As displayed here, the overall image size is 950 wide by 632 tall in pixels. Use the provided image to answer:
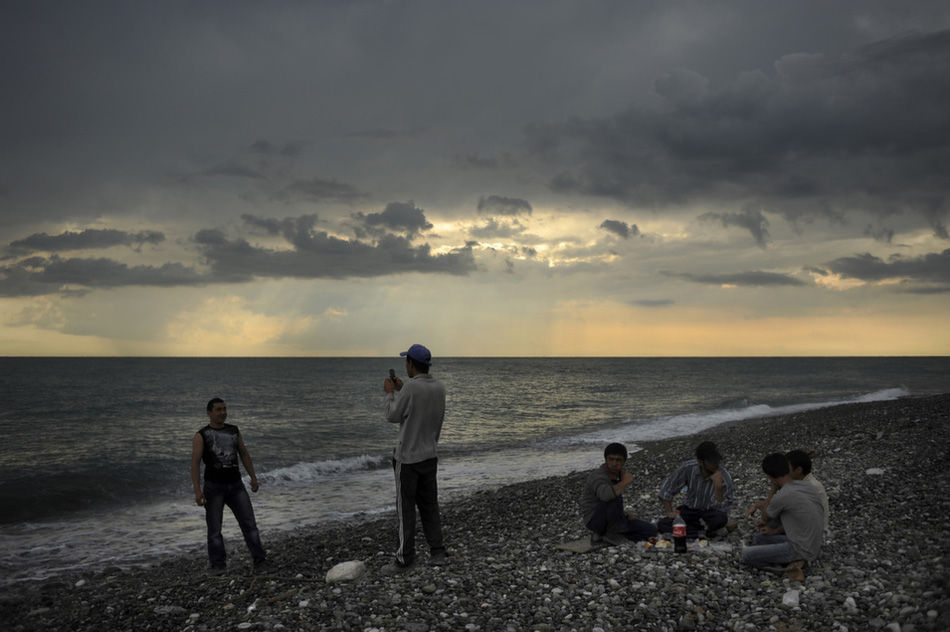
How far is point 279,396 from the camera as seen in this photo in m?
62.3

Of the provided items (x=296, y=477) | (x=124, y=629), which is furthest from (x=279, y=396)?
(x=124, y=629)

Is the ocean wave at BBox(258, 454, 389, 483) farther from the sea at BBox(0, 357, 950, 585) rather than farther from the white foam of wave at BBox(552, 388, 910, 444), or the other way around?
the white foam of wave at BBox(552, 388, 910, 444)

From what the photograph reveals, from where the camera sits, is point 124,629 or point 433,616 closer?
point 433,616

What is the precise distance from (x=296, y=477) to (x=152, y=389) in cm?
6100

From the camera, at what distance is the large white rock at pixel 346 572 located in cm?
842

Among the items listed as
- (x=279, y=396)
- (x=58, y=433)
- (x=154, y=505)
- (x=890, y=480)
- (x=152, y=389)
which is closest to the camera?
(x=890, y=480)

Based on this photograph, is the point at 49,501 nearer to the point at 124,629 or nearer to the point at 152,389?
the point at 124,629

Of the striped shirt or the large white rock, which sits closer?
the large white rock

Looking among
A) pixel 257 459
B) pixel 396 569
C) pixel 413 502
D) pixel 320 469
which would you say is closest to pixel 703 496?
pixel 413 502

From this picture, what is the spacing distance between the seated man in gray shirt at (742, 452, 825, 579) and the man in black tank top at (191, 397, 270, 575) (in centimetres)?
747

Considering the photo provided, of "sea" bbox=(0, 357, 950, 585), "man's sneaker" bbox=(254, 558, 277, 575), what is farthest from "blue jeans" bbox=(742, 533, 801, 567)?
"sea" bbox=(0, 357, 950, 585)

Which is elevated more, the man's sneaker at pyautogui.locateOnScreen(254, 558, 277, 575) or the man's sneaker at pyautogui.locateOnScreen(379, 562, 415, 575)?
the man's sneaker at pyautogui.locateOnScreen(379, 562, 415, 575)

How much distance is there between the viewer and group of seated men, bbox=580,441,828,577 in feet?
25.3

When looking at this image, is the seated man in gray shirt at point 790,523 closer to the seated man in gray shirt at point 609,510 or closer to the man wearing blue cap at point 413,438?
the seated man in gray shirt at point 609,510
